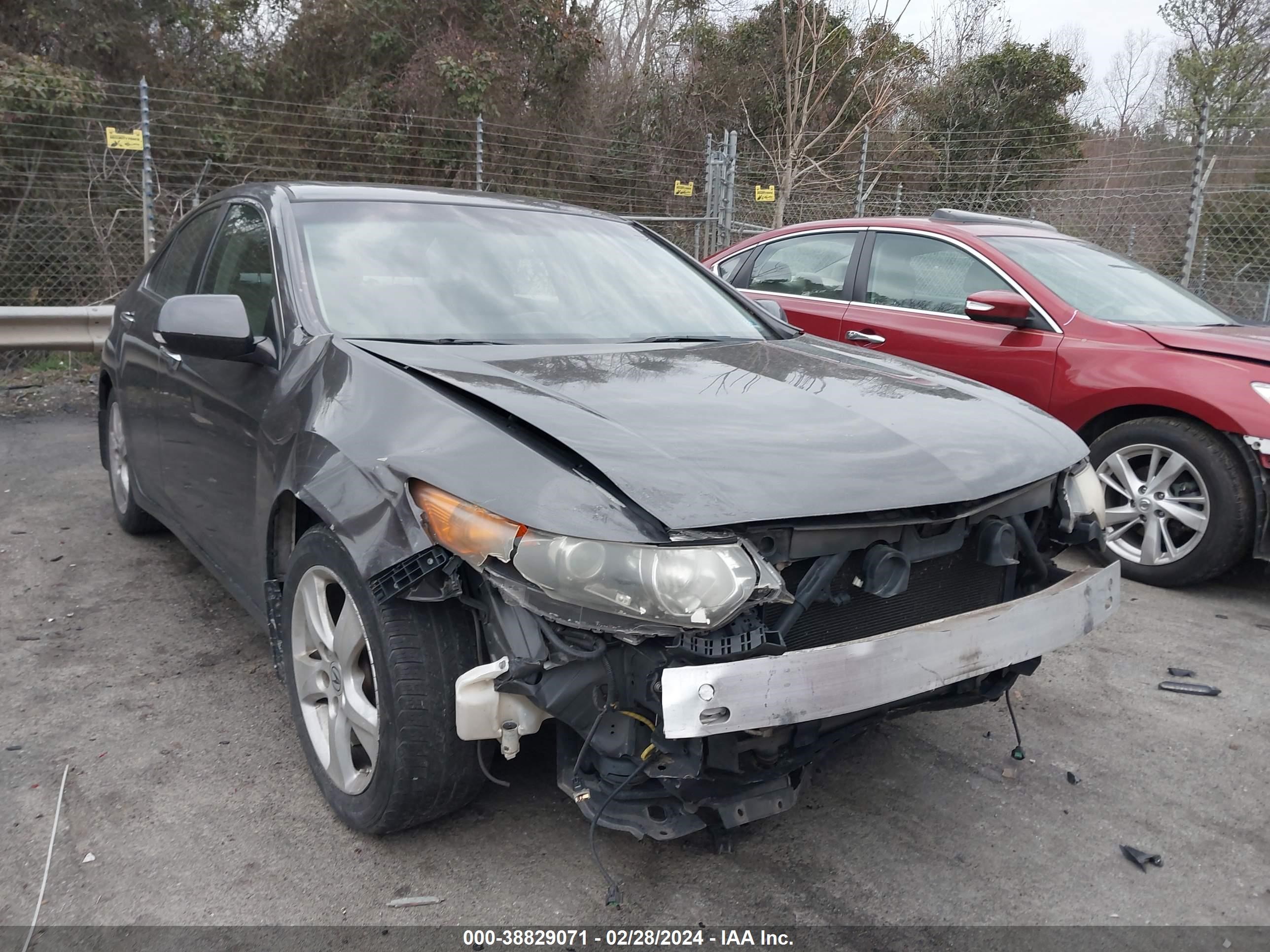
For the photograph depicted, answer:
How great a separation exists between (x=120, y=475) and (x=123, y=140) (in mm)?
5207

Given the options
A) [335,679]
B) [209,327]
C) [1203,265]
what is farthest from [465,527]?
[1203,265]

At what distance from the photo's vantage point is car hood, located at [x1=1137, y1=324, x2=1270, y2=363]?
4348 millimetres

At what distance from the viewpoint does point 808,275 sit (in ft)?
19.8

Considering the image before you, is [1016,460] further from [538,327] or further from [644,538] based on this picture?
[538,327]

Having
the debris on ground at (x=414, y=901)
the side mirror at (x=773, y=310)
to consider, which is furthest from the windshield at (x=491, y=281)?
the debris on ground at (x=414, y=901)

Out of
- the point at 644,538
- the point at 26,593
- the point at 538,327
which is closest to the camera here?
the point at 644,538

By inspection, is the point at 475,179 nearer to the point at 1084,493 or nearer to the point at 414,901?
the point at 1084,493

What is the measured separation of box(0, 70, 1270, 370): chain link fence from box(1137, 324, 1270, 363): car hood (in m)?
4.29

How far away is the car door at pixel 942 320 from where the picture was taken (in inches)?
195

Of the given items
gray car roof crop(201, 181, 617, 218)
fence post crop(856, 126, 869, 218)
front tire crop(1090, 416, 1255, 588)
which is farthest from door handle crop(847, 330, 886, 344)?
fence post crop(856, 126, 869, 218)

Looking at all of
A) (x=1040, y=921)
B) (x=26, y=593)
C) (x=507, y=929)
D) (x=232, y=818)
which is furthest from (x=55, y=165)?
(x=1040, y=921)

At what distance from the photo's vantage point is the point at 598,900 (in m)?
2.24

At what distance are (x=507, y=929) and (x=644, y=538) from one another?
0.93m

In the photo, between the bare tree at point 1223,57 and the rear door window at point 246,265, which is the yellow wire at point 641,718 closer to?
the rear door window at point 246,265
